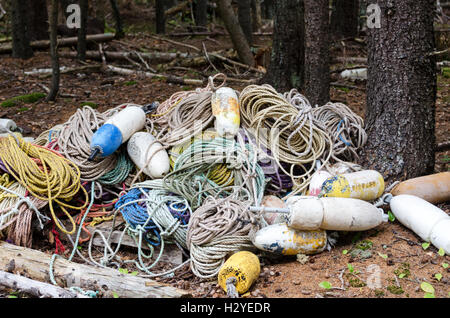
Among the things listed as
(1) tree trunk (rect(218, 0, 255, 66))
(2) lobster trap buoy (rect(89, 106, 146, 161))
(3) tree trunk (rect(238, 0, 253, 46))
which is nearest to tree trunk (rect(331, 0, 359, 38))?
(3) tree trunk (rect(238, 0, 253, 46))

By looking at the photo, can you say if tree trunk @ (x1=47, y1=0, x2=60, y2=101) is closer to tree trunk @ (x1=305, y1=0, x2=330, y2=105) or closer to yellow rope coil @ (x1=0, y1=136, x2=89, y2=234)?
yellow rope coil @ (x1=0, y1=136, x2=89, y2=234)

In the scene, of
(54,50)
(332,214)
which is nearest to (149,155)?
(332,214)

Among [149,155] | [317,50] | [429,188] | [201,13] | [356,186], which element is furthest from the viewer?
[201,13]

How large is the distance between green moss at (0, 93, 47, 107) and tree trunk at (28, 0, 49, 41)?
14.2 ft

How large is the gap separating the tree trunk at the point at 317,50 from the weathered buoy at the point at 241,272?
3299 mm

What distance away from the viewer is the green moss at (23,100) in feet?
25.5

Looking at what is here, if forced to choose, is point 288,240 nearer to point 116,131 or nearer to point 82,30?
point 116,131

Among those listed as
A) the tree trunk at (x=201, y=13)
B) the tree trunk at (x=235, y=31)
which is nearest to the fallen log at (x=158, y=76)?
the tree trunk at (x=235, y=31)

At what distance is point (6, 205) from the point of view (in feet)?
13.6

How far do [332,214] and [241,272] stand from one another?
0.79 meters

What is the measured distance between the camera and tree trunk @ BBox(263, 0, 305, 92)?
6.92 metres

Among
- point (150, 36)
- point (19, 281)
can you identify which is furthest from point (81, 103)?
point (150, 36)

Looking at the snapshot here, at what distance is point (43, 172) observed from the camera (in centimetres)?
438
